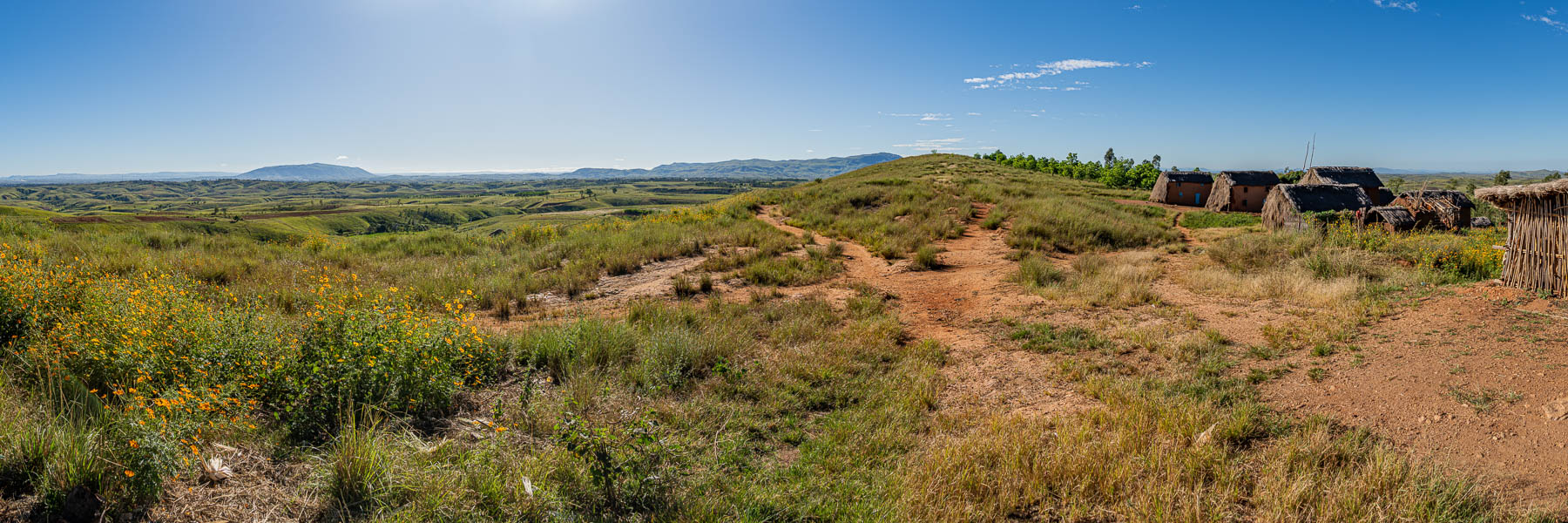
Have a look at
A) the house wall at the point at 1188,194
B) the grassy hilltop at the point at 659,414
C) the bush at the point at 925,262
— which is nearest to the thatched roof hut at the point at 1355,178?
the house wall at the point at 1188,194

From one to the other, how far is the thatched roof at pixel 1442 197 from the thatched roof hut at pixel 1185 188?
1116 cm

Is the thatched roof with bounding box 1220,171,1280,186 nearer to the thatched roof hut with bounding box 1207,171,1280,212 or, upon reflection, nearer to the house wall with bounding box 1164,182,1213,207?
the thatched roof hut with bounding box 1207,171,1280,212

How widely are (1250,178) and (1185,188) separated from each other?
12.6 ft

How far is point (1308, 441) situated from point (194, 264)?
15112 mm

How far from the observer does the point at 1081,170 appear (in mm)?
57438

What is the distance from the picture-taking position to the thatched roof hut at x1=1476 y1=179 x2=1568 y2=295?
7.13 meters

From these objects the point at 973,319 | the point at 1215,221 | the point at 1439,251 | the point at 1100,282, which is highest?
the point at 1215,221

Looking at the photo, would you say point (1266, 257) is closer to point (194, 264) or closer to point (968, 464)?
point (968, 464)

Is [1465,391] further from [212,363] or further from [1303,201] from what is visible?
[1303,201]

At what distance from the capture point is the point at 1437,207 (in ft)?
77.3

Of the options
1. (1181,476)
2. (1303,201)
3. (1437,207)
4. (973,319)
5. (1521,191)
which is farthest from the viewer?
(1303,201)

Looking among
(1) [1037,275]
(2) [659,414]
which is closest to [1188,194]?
(1) [1037,275]

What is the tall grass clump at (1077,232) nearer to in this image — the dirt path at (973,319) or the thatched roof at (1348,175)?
the dirt path at (973,319)

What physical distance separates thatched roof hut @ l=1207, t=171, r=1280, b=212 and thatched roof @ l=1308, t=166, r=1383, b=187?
230 centimetres
